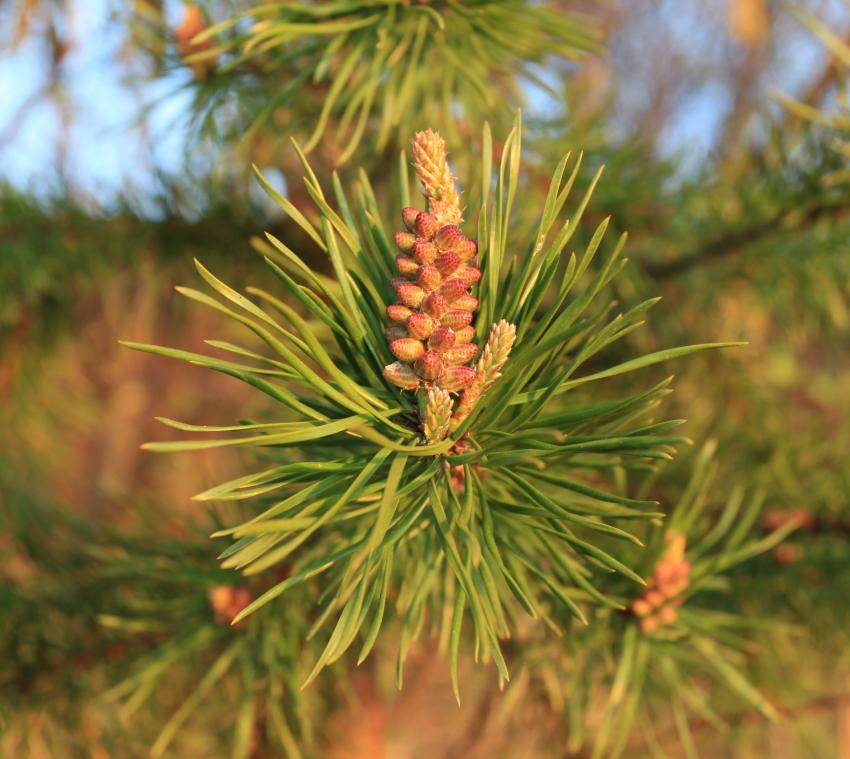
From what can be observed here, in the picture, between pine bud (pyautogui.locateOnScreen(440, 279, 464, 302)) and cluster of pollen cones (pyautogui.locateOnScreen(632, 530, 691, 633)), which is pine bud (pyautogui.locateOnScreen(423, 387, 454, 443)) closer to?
pine bud (pyautogui.locateOnScreen(440, 279, 464, 302))

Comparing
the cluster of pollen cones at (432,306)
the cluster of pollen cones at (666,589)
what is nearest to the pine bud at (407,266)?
the cluster of pollen cones at (432,306)

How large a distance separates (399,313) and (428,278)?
0.02 m

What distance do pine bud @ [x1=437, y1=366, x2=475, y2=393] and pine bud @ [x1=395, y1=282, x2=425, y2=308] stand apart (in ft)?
0.09

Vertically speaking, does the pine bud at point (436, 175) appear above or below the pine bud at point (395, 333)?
above

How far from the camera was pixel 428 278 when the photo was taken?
0.90ft

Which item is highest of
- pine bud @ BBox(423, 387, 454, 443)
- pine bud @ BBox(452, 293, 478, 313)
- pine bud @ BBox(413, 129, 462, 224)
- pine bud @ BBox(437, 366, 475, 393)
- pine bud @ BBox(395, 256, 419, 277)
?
pine bud @ BBox(413, 129, 462, 224)

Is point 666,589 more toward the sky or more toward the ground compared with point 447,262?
more toward the ground

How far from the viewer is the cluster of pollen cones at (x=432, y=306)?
0.27 m

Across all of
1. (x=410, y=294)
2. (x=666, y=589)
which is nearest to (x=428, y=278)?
(x=410, y=294)

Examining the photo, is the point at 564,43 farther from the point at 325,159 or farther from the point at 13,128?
the point at 13,128

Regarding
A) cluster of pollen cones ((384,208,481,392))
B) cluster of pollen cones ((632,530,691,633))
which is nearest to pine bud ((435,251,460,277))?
cluster of pollen cones ((384,208,481,392))

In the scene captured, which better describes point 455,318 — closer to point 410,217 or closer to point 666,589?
point 410,217

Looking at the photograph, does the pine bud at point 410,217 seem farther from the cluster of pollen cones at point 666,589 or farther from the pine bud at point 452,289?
the cluster of pollen cones at point 666,589

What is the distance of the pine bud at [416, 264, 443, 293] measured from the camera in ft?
0.90
